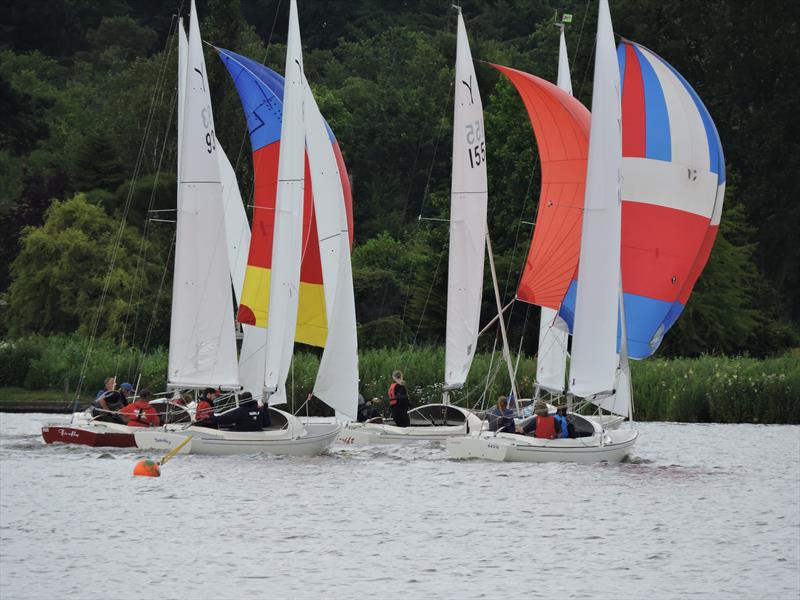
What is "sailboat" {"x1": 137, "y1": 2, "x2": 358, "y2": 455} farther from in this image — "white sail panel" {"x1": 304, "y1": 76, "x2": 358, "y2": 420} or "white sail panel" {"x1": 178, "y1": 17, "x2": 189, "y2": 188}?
"white sail panel" {"x1": 178, "y1": 17, "x2": 189, "y2": 188}

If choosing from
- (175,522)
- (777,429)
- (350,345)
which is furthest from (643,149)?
(175,522)

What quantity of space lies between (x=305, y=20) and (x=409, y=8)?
644 cm

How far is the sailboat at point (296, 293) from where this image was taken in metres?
28.4

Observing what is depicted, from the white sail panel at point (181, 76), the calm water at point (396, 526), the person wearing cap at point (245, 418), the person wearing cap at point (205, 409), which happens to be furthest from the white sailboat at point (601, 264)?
the white sail panel at point (181, 76)

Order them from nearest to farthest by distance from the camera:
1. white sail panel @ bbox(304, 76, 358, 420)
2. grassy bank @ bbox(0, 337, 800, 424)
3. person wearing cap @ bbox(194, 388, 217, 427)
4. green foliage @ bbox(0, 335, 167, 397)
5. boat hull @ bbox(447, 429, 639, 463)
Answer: boat hull @ bbox(447, 429, 639, 463)
person wearing cap @ bbox(194, 388, 217, 427)
white sail panel @ bbox(304, 76, 358, 420)
grassy bank @ bbox(0, 337, 800, 424)
green foliage @ bbox(0, 335, 167, 397)

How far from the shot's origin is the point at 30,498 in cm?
2517

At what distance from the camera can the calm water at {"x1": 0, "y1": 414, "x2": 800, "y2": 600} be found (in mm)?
19016

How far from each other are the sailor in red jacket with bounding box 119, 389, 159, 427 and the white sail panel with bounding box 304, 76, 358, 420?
2928mm

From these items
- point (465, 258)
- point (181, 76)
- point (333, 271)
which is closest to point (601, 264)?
point (465, 258)

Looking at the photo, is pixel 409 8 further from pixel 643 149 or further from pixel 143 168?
pixel 643 149

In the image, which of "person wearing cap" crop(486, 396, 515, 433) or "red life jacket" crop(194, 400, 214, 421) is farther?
"red life jacket" crop(194, 400, 214, 421)

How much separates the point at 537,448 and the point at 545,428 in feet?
1.18

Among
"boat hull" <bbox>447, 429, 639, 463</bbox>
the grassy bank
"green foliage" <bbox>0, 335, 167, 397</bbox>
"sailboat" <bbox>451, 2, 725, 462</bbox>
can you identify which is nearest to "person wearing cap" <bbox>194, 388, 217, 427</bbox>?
"boat hull" <bbox>447, 429, 639, 463</bbox>

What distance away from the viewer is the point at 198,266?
30688 mm
